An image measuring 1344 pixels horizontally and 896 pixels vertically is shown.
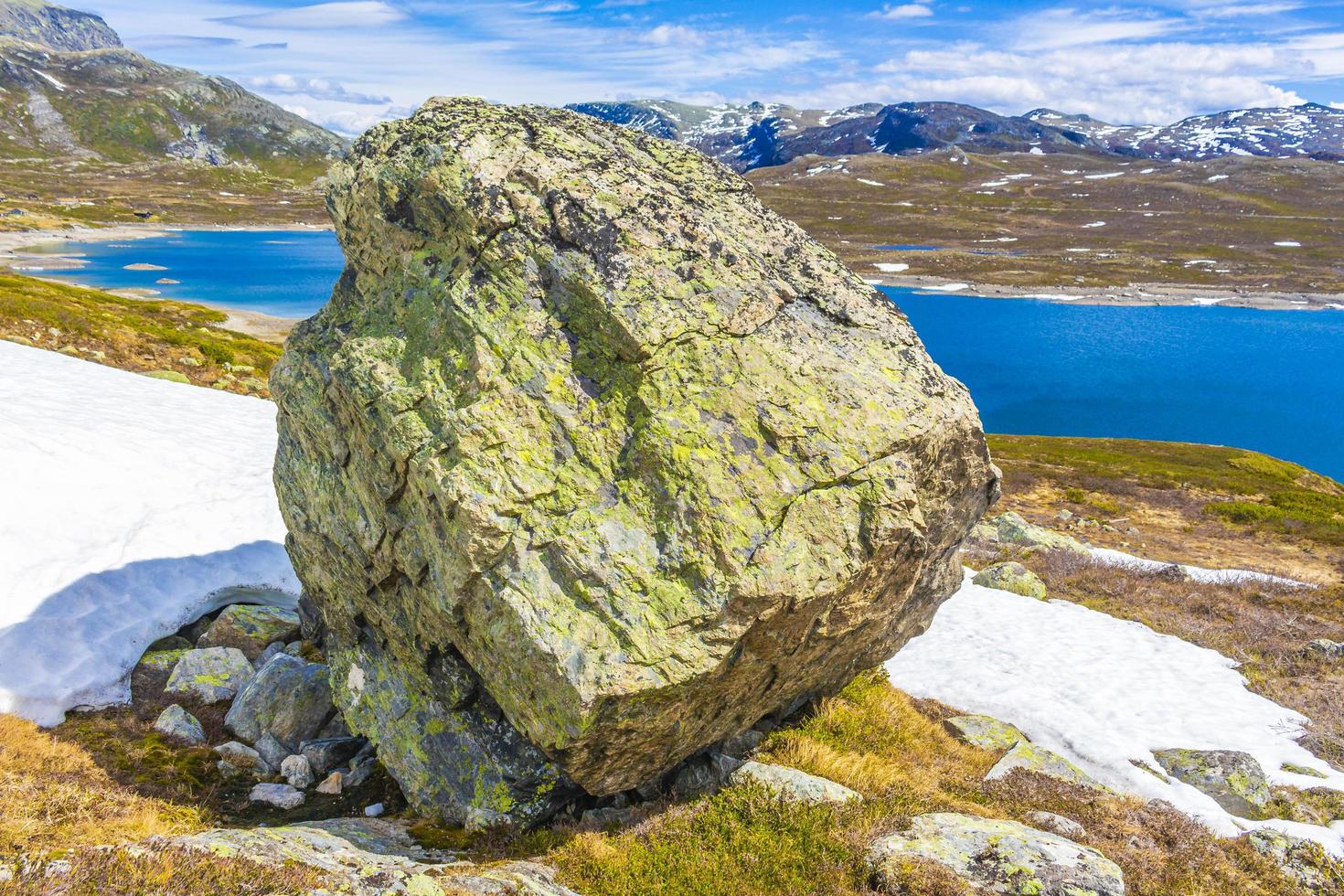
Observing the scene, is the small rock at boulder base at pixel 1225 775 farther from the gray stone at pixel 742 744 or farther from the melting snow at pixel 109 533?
the melting snow at pixel 109 533

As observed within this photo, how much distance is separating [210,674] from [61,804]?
507cm

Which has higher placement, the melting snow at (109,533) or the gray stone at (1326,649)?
the melting snow at (109,533)

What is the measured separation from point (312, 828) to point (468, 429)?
531cm

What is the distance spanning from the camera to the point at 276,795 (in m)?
10.9

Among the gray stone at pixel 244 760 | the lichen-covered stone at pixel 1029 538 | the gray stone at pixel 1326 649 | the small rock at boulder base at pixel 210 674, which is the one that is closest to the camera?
the gray stone at pixel 244 760

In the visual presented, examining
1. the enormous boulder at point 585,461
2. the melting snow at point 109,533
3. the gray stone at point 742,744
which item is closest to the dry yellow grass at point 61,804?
the melting snow at point 109,533

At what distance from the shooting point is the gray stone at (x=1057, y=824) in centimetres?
978

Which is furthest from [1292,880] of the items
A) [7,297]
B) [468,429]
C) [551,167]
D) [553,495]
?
[7,297]

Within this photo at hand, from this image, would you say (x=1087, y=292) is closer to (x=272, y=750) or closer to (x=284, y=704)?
(x=284, y=704)

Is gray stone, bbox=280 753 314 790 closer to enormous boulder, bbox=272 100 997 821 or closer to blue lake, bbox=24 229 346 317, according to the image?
enormous boulder, bbox=272 100 997 821

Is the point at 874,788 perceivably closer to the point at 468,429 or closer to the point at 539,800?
the point at 539,800

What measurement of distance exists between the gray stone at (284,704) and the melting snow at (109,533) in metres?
2.46

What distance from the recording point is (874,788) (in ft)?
34.4

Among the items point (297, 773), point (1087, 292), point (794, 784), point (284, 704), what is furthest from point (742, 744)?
point (1087, 292)
